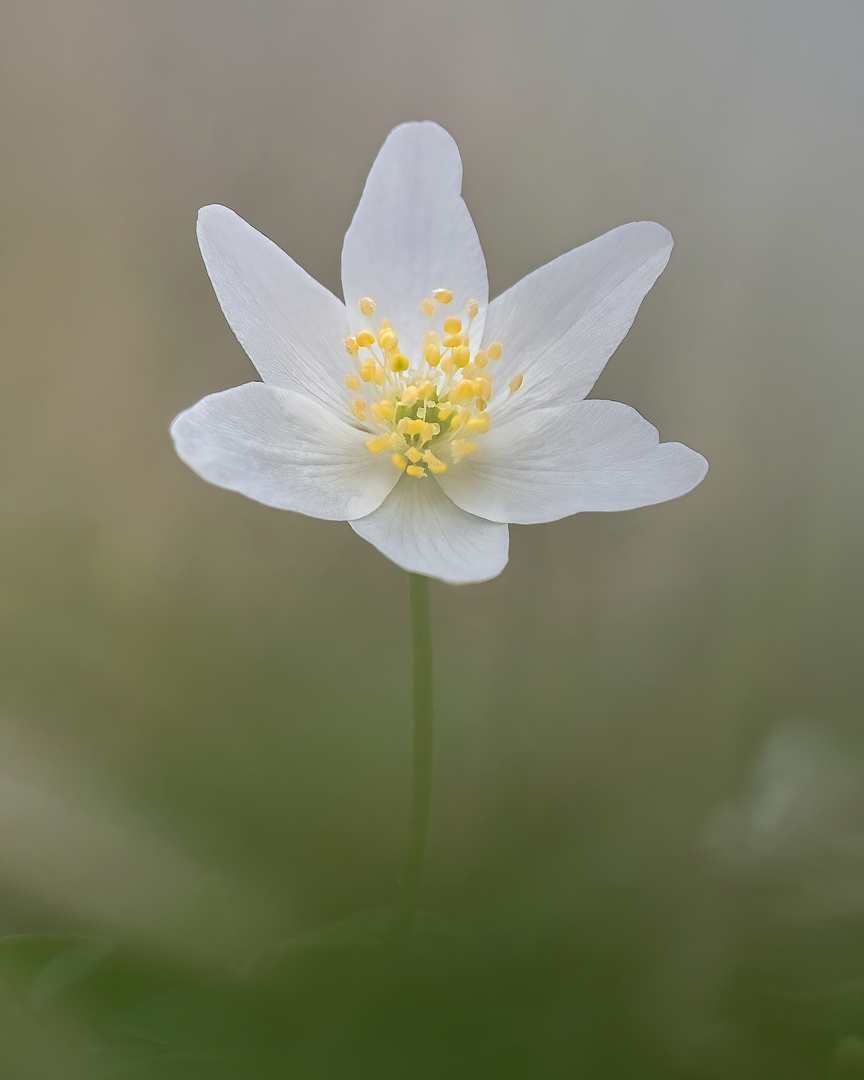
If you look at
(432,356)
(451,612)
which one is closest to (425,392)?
(432,356)

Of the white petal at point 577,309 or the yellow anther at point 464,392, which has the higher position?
the white petal at point 577,309

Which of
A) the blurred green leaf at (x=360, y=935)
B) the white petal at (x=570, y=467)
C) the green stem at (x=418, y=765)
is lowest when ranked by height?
the blurred green leaf at (x=360, y=935)

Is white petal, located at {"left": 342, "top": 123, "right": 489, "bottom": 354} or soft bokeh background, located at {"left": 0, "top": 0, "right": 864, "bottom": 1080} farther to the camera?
white petal, located at {"left": 342, "top": 123, "right": 489, "bottom": 354}

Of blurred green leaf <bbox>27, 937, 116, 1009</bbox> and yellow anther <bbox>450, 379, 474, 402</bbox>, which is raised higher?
yellow anther <bbox>450, 379, 474, 402</bbox>

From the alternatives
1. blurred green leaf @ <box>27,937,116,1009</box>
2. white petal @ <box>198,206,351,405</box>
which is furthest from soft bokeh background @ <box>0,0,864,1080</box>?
white petal @ <box>198,206,351,405</box>

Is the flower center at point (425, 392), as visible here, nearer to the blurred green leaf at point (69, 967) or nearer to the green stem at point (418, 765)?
the green stem at point (418, 765)

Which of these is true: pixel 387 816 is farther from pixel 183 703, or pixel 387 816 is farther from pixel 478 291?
pixel 478 291

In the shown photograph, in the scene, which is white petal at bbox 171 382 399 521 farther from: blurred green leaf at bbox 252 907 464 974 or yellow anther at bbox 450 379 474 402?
blurred green leaf at bbox 252 907 464 974

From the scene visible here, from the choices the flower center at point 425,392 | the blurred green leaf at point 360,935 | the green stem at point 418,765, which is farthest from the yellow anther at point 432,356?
the blurred green leaf at point 360,935
